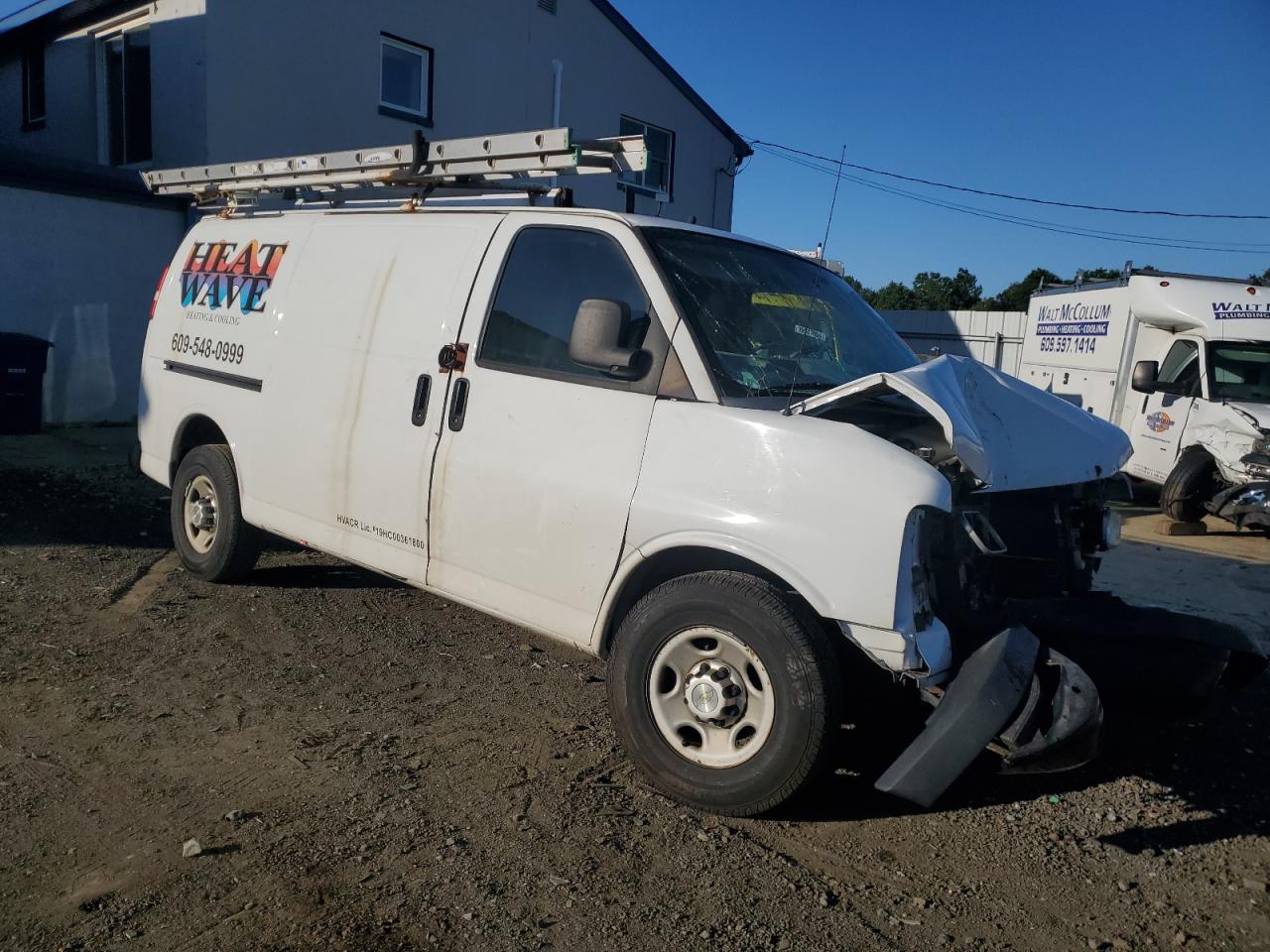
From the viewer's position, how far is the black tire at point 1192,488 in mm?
10477

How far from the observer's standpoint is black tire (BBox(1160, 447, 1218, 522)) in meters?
10.5

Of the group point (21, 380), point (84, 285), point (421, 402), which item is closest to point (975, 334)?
point (84, 285)

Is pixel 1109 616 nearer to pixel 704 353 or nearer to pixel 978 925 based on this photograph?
pixel 978 925

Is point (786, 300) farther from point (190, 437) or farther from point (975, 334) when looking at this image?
point (975, 334)

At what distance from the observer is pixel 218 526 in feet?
18.9

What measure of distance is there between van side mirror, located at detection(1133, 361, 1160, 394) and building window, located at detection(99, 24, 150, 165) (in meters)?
12.6

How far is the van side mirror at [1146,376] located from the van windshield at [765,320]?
23.0 ft

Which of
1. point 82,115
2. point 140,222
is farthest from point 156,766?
point 82,115

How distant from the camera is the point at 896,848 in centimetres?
341

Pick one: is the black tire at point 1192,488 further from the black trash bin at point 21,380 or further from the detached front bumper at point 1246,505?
the black trash bin at point 21,380

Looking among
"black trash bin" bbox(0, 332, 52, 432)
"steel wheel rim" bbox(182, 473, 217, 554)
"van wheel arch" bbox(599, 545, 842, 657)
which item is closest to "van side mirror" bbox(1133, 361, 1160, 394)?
"van wheel arch" bbox(599, 545, 842, 657)

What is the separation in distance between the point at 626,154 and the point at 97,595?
3976 mm

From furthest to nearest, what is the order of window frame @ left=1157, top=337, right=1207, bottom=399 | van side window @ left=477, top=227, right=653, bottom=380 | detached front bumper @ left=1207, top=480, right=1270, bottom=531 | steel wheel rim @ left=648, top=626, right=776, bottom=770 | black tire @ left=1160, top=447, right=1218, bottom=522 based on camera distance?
1. window frame @ left=1157, top=337, right=1207, bottom=399
2. black tire @ left=1160, top=447, right=1218, bottom=522
3. detached front bumper @ left=1207, top=480, right=1270, bottom=531
4. van side window @ left=477, top=227, right=653, bottom=380
5. steel wheel rim @ left=648, top=626, right=776, bottom=770

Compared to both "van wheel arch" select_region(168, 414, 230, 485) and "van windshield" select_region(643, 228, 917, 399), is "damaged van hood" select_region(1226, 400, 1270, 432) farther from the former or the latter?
"van wheel arch" select_region(168, 414, 230, 485)
